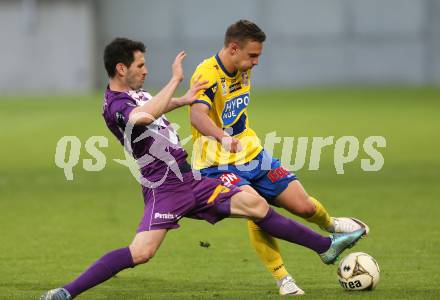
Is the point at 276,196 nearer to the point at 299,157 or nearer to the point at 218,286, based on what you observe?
the point at 218,286

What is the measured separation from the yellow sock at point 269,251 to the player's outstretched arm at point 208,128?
0.76m

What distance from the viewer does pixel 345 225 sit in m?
8.86

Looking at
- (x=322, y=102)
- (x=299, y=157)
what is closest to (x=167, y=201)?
(x=299, y=157)

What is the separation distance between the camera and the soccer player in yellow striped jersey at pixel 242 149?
8547 millimetres

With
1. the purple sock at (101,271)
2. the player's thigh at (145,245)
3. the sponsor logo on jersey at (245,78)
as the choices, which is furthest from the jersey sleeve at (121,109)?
the sponsor logo on jersey at (245,78)

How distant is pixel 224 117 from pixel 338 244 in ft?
4.64

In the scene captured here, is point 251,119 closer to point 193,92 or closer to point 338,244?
point 338,244

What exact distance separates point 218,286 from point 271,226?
0.89 metres

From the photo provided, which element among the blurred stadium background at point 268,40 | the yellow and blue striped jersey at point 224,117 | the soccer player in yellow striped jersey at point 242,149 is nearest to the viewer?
the soccer player in yellow striped jersey at point 242,149

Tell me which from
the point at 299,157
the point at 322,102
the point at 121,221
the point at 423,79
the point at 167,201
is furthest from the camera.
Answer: the point at 423,79

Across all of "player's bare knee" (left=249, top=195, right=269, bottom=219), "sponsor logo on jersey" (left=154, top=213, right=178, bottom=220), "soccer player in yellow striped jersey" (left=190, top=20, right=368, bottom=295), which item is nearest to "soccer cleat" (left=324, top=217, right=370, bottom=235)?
"soccer player in yellow striped jersey" (left=190, top=20, right=368, bottom=295)

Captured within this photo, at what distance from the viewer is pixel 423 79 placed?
40.0 m

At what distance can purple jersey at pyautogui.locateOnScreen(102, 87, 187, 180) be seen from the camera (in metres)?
7.83

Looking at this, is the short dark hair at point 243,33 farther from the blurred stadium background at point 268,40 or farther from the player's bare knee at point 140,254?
the blurred stadium background at point 268,40
